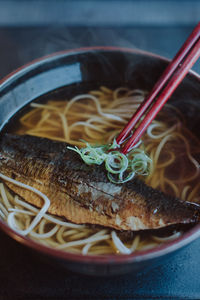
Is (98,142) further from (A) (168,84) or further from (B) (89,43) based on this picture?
(B) (89,43)

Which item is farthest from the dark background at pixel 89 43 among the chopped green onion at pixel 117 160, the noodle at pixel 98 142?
the chopped green onion at pixel 117 160

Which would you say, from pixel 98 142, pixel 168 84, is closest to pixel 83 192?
pixel 98 142

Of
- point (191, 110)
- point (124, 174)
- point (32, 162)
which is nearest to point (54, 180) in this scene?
point (32, 162)

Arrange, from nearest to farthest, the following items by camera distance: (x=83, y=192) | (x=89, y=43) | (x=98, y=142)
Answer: (x=83, y=192) → (x=98, y=142) → (x=89, y=43)

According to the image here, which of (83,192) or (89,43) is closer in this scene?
(83,192)

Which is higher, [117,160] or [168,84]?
[168,84]

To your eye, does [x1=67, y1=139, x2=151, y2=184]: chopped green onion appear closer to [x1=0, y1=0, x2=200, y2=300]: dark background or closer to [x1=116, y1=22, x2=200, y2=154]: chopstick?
[x1=116, y1=22, x2=200, y2=154]: chopstick

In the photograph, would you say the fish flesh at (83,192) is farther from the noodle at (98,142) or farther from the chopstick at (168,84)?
the chopstick at (168,84)
